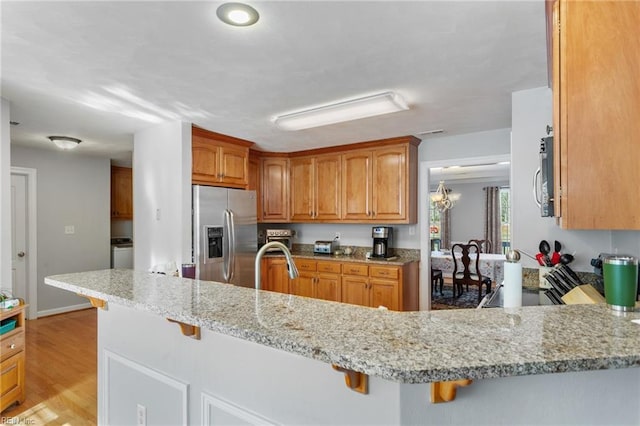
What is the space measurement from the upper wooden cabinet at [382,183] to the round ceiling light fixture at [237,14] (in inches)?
108

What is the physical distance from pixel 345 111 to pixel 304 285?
246cm

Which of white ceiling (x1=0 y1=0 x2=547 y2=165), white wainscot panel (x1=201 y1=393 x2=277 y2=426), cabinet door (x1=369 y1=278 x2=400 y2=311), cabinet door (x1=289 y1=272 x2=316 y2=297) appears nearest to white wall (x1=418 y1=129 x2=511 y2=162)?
white ceiling (x1=0 y1=0 x2=547 y2=165)

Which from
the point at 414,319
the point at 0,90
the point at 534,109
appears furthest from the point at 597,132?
the point at 0,90

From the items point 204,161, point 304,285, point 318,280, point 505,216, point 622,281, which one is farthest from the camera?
point 505,216

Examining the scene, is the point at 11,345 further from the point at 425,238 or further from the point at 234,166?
the point at 425,238

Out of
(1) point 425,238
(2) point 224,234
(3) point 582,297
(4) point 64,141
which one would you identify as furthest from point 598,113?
(4) point 64,141

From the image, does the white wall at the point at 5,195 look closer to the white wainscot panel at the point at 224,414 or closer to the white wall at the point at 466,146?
the white wainscot panel at the point at 224,414

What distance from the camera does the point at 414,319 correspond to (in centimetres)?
100

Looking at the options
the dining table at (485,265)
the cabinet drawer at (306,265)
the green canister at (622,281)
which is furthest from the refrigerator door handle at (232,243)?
the dining table at (485,265)

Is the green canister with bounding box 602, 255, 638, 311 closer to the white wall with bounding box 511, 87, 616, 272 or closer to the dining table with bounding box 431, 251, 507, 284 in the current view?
the white wall with bounding box 511, 87, 616, 272

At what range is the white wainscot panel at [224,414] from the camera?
1174 mm

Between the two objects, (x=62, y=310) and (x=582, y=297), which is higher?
(x=582, y=297)

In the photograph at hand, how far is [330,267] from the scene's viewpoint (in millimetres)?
4332

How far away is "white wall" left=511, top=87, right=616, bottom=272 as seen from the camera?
2.41 meters
